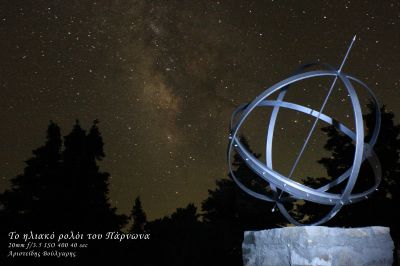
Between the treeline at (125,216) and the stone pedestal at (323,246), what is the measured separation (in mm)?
12065

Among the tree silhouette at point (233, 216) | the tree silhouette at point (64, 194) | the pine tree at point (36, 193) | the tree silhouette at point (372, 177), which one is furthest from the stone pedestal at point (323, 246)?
the pine tree at point (36, 193)

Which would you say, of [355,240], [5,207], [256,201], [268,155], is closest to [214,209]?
[256,201]

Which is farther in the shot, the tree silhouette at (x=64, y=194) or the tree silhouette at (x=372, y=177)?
the tree silhouette at (x=64, y=194)

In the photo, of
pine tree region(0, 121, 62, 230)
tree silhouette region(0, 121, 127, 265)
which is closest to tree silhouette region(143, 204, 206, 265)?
tree silhouette region(0, 121, 127, 265)

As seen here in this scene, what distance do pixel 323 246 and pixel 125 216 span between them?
19317mm

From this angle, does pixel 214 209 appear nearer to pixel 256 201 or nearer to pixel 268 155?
pixel 256 201

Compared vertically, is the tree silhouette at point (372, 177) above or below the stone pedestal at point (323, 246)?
above

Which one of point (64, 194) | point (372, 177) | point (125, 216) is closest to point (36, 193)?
A: point (64, 194)

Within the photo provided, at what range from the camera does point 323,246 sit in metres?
4.59

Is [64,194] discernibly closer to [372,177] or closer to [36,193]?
[36,193]

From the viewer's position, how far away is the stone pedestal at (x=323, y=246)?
456cm

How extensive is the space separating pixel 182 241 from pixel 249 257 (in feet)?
49.9

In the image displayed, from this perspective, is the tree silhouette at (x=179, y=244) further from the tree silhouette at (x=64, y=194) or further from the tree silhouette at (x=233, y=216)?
the tree silhouette at (x=64, y=194)

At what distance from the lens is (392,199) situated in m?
15.8
